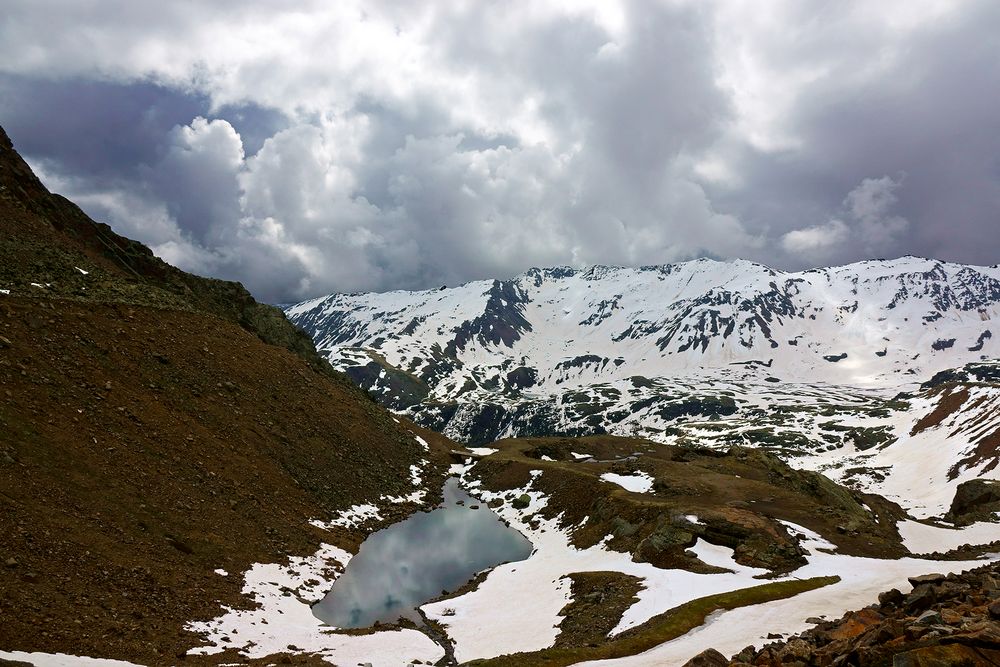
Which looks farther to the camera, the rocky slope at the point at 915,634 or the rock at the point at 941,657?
the rocky slope at the point at 915,634

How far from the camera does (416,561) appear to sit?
181ft

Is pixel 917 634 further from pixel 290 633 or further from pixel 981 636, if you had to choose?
pixel 290 633

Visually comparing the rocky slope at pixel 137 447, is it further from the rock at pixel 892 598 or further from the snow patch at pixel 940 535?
the snow patch at pixel 940 535

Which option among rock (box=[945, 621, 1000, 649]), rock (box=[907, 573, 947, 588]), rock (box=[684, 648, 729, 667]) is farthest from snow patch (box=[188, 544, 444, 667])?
rock (box=[945, 621, 1000, 649])

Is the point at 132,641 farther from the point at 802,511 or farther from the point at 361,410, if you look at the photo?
the point at 361,410

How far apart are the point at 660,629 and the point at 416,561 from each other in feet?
106

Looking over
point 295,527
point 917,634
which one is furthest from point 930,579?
point 295,527

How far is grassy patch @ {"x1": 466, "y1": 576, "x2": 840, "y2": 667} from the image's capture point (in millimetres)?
27000

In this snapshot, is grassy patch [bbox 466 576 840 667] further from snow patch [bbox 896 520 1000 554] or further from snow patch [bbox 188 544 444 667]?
snow patch [bbox 896 520 1000 554]

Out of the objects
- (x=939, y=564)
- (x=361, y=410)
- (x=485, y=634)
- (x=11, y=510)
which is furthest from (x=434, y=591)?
(x=361, y=410)

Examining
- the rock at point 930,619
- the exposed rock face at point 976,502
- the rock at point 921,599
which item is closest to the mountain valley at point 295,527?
the rock at point 921,599

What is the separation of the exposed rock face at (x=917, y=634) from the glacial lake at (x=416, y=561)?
2983cm

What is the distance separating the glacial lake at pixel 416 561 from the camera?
4194cm

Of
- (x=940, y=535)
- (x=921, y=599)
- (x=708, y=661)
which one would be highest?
(x=940, y=535)
